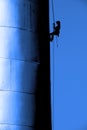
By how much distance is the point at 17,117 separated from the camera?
1354 mm

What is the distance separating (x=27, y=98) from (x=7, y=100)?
0.25 ft

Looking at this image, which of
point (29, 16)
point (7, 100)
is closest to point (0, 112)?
point (7, 100)

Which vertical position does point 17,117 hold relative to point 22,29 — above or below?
below

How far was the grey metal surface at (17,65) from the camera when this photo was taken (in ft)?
4.45

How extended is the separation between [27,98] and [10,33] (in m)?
0.24

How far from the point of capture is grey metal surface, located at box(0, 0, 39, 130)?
136cm

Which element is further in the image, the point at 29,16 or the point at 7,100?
the point at 29,16

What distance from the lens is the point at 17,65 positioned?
1.40 meters

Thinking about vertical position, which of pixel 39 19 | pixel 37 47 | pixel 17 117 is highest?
pixel 39 19

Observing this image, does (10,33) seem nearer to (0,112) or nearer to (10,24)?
(10,24)

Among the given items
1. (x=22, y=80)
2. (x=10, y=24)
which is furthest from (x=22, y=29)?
(x=22, y=80)

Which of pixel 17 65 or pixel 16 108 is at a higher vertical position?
pixel 17 65

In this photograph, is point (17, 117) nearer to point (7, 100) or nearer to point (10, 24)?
point (7, 100)

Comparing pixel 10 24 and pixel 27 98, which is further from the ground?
pixel 10 24
